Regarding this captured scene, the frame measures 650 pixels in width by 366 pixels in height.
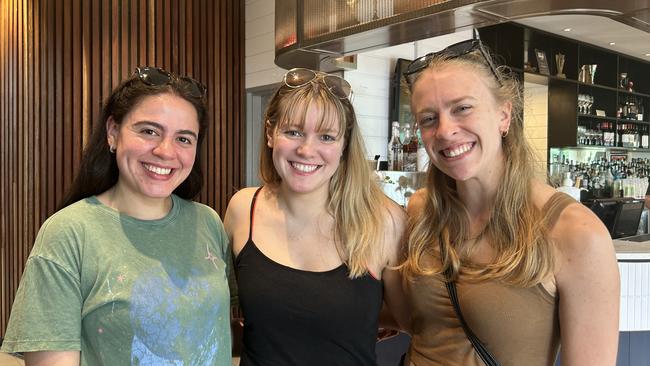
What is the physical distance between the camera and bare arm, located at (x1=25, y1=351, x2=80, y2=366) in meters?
1.24

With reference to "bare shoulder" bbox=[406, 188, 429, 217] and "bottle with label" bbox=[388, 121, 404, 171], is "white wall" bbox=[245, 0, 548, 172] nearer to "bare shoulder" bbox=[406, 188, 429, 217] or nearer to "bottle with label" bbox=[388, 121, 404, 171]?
"bottle with label" bbox=[388, 121, 404, 171]

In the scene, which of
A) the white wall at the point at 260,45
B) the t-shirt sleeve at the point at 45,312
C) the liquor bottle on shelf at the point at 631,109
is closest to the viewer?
the t-shirt sleeve at the point at 45,312

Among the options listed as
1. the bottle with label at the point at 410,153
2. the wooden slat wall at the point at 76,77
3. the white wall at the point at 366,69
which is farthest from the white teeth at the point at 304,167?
the wooden slat wall at the point at 76,77

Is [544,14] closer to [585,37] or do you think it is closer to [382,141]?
[382,141]

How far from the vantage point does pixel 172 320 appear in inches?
53.1

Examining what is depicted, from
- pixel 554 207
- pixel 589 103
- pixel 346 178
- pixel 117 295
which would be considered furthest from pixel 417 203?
pixel 589 103

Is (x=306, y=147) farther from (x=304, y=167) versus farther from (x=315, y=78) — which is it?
(x=315, y=78)

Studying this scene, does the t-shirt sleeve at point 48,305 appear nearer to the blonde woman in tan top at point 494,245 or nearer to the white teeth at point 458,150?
the blonde woman in tan top at point 494,245

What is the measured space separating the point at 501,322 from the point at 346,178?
67 centimetres

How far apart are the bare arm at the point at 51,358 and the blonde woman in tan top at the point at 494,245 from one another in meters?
0.88

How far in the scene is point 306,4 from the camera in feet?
6.84

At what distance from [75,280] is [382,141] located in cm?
373

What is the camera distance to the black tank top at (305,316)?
1510mm

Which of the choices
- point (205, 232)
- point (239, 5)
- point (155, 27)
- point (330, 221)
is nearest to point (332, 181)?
point (330, 221)
